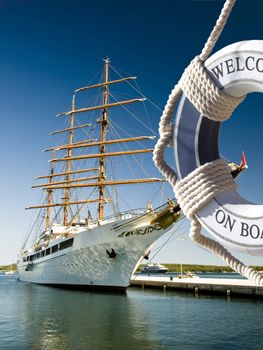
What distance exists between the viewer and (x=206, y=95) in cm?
305

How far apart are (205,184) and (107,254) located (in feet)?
89.8

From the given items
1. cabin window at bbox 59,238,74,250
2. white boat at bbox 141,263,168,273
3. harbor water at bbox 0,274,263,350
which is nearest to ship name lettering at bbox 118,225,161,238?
harbor water at bbox 0,274,263,350

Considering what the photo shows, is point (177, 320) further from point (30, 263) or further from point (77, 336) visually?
point (30, 263)

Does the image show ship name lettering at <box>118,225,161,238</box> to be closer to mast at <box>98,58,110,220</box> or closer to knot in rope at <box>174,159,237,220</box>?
mast at <box>98,58,110,220</box>

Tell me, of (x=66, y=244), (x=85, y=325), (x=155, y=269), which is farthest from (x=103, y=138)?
(x=155, y=269)

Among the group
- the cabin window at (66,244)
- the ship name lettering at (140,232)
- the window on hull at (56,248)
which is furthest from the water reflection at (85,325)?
the window on hull at (56,248)

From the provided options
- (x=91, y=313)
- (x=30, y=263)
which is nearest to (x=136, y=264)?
(x=91, y=313)

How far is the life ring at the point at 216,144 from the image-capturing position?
2758 mm

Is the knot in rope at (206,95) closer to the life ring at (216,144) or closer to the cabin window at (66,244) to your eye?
the life ring at (216,144)

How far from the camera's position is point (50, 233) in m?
42.3

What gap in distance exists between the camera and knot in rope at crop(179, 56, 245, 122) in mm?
3045

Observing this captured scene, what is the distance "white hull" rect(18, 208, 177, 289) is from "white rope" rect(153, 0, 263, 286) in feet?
82.0

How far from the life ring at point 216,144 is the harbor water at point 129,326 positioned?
1071 cm

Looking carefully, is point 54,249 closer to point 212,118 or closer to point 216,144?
point 216,144
